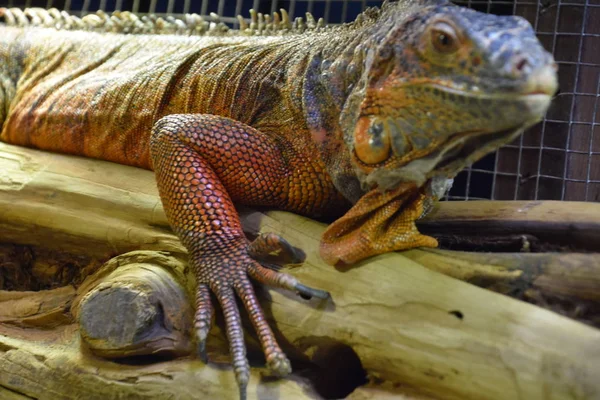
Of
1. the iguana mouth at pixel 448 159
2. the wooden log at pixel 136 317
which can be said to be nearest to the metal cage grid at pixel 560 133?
the iguana mouth at pixel 448 159

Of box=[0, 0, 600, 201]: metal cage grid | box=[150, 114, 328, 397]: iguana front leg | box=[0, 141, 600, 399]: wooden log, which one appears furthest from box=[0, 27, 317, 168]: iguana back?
box=[0, 0, 600, 201]: metal cage grid

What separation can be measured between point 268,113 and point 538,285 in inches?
58.6

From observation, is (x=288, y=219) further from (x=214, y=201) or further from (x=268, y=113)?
(x=268, y=113)

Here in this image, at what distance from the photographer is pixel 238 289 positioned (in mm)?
2520

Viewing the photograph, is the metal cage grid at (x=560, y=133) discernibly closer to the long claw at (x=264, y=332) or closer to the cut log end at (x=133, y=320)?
the long claw at (x=264, y=332)

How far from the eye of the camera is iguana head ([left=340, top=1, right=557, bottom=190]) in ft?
6.47

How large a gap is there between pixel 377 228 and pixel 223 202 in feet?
2.29

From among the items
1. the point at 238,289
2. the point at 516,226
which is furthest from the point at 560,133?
the point at 238,289

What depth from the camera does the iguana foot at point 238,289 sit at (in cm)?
235

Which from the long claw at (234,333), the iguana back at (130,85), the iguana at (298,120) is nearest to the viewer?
the iguana at (298,120)

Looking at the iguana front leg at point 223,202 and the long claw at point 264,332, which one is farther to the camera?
the iguana front leg at point 223,202

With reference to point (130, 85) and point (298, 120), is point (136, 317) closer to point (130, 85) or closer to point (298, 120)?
point (298, 120)

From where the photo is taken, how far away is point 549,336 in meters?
2.04

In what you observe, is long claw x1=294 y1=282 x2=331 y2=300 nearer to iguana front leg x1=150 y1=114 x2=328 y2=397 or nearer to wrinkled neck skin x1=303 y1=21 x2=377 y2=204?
iguana front leg x1=150 y1=114 x2=328 y2=397
